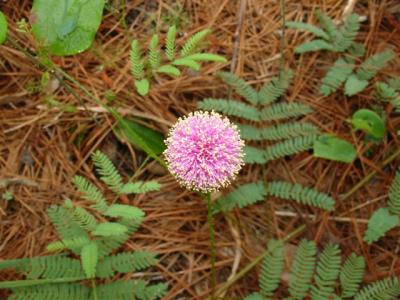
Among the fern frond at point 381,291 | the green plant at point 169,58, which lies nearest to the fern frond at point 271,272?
the fern frond at point 381,291

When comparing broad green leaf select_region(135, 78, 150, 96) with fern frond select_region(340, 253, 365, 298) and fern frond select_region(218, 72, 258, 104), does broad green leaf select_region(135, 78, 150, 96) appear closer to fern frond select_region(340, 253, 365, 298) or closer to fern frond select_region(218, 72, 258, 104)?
fern frond select_region(218, 72, 258, 104)

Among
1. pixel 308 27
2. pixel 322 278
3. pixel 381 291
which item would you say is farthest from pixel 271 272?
pixel 308 27

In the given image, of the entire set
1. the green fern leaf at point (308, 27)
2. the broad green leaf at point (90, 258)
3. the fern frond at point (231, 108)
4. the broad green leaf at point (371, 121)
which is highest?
the green fern leaf at point (308, 27)

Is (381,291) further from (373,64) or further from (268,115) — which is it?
(373,64)

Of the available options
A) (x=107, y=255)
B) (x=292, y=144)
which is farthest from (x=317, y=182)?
(x=107, y=255)

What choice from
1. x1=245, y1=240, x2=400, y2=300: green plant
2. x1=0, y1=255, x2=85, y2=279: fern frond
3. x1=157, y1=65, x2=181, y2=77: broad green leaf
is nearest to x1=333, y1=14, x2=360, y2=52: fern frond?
x1=157, y1=65, x2=181, y2=77: broad green leaf

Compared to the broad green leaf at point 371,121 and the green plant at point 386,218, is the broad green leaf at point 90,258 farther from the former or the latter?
the broad green leaf at point 371,121

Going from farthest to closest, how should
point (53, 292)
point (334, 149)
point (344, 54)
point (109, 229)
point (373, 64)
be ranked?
1. point (344, 54)
2. point (373, 64)
3. point (334, 149)
4. point (53, 292)
5. point (109, 229)
